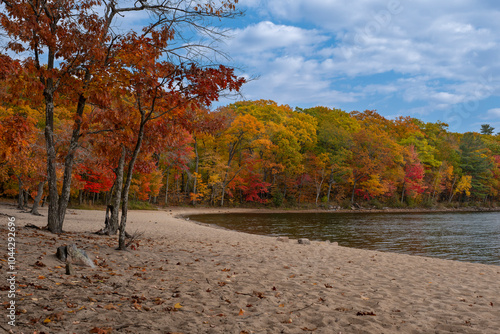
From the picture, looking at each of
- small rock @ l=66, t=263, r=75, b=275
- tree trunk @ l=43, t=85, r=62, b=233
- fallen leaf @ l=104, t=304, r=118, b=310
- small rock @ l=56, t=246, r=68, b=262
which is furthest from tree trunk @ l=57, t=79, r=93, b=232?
fallen leaf @ l=104, t=304, r=118, b=310

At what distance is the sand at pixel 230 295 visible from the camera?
12.6 feet

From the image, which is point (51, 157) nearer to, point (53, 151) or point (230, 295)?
point (53, 151)

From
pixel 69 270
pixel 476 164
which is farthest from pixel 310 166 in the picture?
pixel 69 270

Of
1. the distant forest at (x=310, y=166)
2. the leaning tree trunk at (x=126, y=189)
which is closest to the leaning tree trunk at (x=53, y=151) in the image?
the leaning tree trunk at (x=126, y=189)

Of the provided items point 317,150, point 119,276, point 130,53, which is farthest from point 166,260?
point 317,150

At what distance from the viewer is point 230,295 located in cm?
505

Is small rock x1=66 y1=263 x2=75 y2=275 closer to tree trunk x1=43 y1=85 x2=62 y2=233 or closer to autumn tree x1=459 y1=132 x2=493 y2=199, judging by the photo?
tree trunk x1=43 y1=85 x2=62 y2=233

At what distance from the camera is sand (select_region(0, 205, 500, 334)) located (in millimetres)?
3830

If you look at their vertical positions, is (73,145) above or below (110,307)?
above

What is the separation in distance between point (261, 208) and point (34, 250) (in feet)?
116

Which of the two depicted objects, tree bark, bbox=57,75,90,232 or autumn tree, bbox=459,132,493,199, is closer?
tree bark, bbox=57,75,90,232

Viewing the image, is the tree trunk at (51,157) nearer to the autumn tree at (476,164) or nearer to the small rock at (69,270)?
the small rock at (69,270)

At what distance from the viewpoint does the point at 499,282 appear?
7555 millimetres

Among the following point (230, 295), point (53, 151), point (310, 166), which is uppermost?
point (310, 166)
